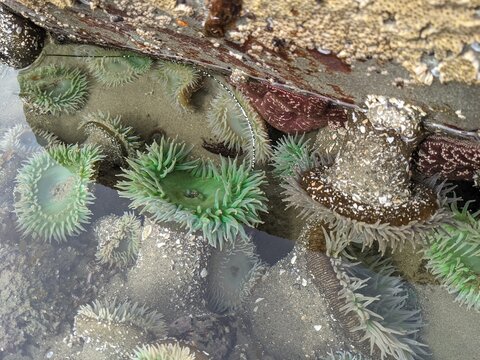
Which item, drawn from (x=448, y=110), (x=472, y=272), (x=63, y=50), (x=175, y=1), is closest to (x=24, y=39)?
(x=63, y=50)

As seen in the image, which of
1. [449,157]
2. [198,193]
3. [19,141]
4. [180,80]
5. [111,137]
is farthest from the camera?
[19,141]

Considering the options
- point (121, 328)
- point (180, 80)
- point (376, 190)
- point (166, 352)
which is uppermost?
point (376, 190)

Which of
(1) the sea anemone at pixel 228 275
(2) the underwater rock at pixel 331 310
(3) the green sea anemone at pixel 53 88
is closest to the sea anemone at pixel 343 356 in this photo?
(2) the underwater rock at pixel 331 310

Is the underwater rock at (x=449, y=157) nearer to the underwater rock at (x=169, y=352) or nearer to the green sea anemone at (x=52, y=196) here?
the underwater rock at (x=169, y=352)

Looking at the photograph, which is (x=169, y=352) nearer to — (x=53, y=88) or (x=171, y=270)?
(x=171, y=270)

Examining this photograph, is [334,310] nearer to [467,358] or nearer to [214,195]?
[467,358]

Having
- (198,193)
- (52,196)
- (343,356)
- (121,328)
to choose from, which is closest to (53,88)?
(52,196)

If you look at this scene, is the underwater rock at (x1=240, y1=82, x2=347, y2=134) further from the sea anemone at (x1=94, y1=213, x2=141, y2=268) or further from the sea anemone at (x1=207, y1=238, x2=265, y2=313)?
the sea anemone at (x1=94, y1=213, x2=141, y2=268)
